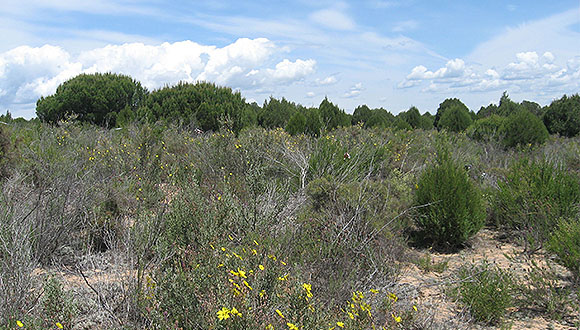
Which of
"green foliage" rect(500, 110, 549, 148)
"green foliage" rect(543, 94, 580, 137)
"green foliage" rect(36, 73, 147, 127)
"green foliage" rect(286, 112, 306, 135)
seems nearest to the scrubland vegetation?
"green foliage" rect(286, 112, 306, 135)

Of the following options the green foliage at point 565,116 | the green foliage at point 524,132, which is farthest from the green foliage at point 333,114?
the green foliage at point 565,116

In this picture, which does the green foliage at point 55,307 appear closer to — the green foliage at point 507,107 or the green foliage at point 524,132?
the green foliage at point 524,132

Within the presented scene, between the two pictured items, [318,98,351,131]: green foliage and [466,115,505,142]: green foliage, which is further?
[318,98,351,131]: green foliage

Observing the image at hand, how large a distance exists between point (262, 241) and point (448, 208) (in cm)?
282

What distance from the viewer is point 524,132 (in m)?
11.9

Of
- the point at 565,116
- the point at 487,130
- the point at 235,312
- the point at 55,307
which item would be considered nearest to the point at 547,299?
the point at 235,312

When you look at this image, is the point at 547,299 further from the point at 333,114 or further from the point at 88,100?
the point at 88,100

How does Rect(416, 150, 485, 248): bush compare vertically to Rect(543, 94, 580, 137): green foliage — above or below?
below

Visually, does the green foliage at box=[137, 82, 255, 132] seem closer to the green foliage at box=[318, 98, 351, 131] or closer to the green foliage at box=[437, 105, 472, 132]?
the green foliage at box=[318, 98, 351, 131]

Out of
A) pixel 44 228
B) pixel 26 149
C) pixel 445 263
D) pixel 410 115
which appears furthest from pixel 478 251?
pixel 410 115

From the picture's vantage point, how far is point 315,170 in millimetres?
6430

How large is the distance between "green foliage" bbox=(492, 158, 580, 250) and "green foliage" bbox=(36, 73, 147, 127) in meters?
18.8

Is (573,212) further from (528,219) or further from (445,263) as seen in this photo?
(445,263)

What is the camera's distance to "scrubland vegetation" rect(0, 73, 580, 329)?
8.61ft
